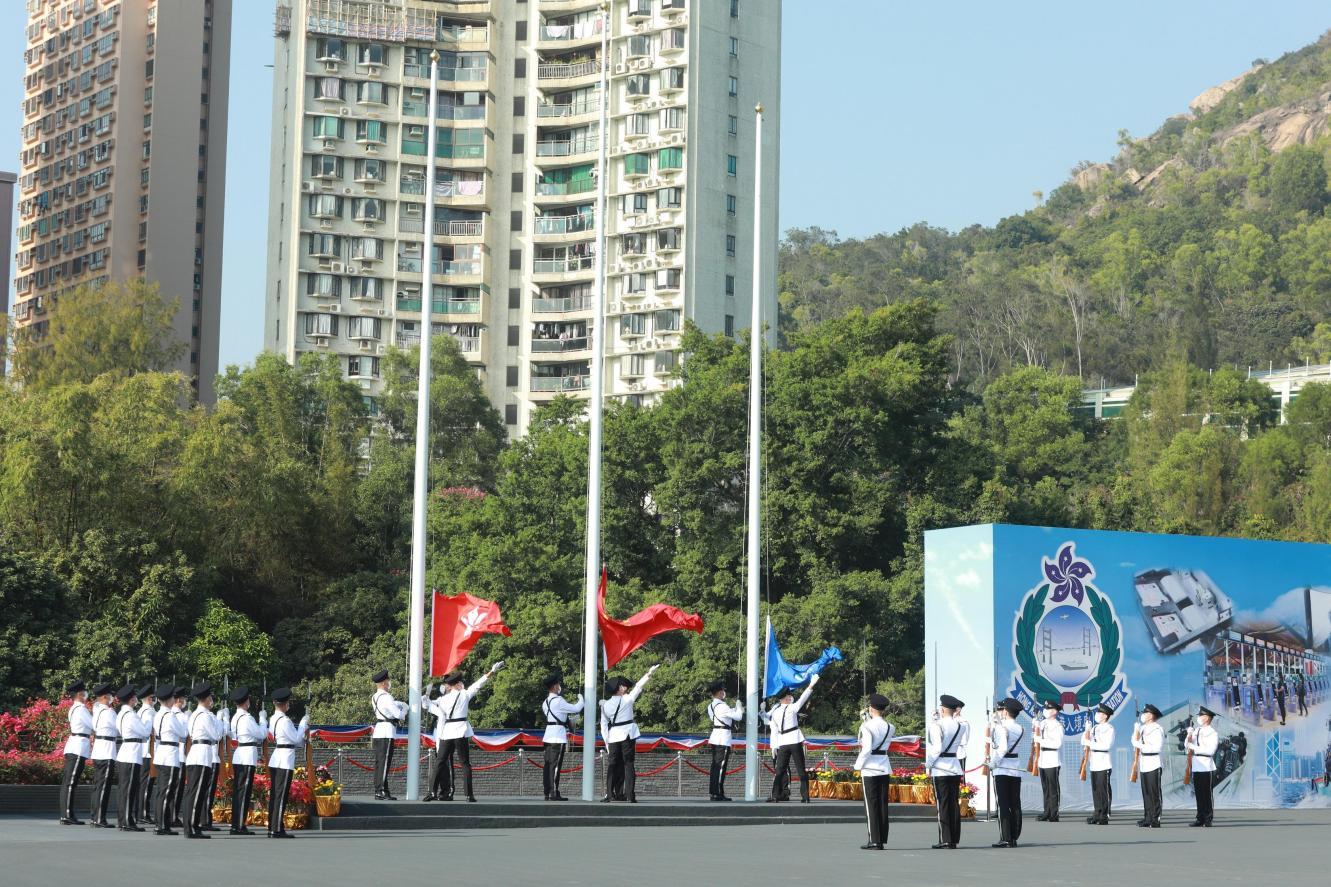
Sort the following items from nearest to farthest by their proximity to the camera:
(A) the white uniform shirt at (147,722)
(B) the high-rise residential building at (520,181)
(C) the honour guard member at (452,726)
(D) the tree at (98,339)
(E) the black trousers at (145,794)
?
(A) the white uniform shirt at (147,722)
(E) the black trousers at (145,794)
(C) the honour guard member at (452,726)
(D) the tree at (98,339)
(B) the high-rise residential building at (520,181)

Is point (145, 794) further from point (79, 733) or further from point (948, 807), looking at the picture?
point (948, 807)

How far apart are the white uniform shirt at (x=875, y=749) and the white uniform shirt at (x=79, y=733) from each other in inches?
318

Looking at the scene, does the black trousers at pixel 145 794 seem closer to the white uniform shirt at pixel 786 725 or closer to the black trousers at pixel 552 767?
the black trousers at pixel 552 767

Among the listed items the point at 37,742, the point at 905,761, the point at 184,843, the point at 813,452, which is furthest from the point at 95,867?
the point at 813,452

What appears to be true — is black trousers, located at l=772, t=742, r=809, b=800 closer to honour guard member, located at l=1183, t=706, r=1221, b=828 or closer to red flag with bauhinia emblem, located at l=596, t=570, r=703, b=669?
red flag with bauhinia emblem, located at l=596, t=570, r=703, b=669

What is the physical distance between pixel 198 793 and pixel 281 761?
85cm

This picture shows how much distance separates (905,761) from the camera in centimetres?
2592

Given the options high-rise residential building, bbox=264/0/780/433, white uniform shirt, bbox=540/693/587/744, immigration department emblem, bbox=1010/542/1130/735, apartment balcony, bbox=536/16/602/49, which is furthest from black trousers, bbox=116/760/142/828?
apartment balcony, bbox=536/16/602/49

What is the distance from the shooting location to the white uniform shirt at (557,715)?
825 inches

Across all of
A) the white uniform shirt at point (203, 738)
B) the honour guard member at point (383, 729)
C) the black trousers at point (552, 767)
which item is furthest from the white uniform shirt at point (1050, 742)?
the white uniform shirt at point (203, 738)

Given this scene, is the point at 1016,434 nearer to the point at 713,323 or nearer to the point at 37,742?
the point at 713,323

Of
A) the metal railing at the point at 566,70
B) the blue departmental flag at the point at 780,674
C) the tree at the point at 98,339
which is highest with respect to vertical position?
the metal railing at the point at 566,70

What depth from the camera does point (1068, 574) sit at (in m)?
23.2

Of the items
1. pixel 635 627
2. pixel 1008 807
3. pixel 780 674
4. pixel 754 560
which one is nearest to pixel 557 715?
pixel 635 627
